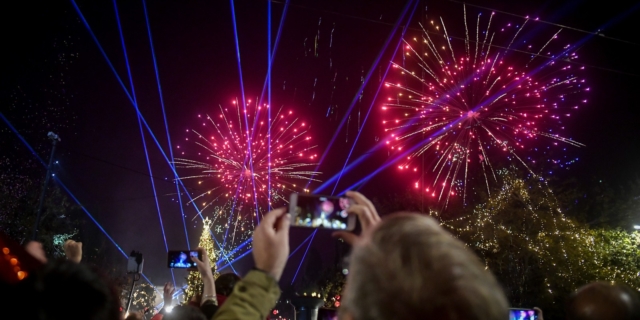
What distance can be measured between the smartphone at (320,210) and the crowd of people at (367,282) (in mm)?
348

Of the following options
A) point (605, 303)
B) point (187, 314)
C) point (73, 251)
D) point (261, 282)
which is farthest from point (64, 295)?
point (605, 303)

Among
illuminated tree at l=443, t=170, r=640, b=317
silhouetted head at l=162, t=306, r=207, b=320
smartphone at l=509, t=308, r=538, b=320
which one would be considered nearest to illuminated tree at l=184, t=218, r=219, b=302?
illuminated tree at l=443, t=170, r=640, b=317

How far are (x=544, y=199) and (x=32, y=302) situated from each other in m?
24.3

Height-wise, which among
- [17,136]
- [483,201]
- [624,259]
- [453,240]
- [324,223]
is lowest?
[453,240]

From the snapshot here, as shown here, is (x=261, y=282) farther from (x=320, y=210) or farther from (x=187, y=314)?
(x=187, y=314)

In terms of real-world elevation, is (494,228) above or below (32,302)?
above

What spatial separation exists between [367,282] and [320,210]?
1.38 metres

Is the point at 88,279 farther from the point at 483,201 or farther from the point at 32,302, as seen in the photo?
the point at 483,201

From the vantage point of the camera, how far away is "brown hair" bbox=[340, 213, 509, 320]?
1.32 m

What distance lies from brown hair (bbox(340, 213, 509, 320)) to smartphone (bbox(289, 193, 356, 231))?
48.1 inches

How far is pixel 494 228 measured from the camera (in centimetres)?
2275

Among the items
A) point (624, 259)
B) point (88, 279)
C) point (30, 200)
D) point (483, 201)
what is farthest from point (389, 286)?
point (30, 200)

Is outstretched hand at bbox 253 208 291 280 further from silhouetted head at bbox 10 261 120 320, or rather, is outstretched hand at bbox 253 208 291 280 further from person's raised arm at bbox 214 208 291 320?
silhouetted head at bbox 10 261 120 320

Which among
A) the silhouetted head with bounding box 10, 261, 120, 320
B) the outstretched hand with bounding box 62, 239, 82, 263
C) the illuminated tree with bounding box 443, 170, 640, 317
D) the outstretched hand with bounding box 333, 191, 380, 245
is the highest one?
the illuminated tree with bounding box 443, 170, 640, 317
